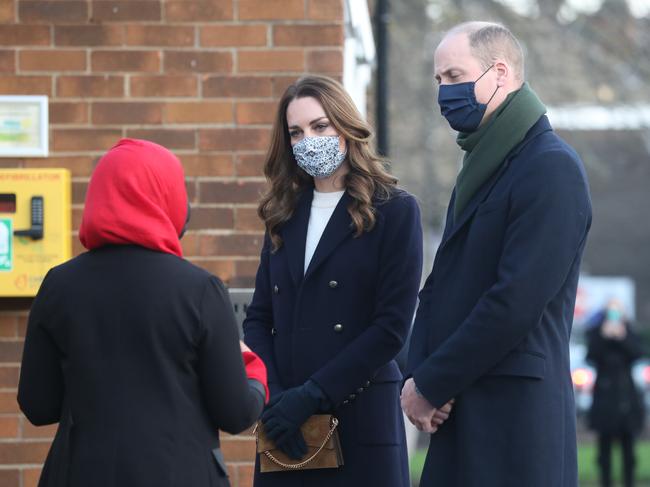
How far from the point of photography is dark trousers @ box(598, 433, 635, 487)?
11234 mm

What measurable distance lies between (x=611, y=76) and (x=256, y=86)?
1114 centimetres

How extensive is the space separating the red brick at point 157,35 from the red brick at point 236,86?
0.19 m

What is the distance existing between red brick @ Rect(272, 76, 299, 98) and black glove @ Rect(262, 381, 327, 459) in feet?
5.09

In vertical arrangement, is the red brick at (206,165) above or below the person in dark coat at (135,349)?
above

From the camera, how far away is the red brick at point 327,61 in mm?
5109

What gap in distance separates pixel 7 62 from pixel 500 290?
2610 mm

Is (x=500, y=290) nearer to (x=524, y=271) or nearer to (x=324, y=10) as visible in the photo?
(x=524, y=271)

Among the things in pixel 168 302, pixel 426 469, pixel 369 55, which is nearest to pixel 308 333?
pixel 426 469

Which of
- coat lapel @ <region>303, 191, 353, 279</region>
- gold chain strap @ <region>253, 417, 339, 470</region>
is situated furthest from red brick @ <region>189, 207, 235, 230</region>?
gold chain strap @ <region>253, 417, 339, 470</region>

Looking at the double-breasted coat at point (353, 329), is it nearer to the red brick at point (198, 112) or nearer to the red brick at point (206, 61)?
the red brick at point (198, 112)

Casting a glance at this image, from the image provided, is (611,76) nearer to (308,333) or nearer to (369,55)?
(369,55)

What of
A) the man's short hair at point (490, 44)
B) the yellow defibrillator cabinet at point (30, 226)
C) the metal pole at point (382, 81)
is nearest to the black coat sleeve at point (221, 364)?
the man's short hair at point (490, 44)

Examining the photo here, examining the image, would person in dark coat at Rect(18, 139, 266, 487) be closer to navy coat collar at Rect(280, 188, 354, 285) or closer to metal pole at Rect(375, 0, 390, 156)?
navy coat collar at Rect(280, 188, 354, 285)

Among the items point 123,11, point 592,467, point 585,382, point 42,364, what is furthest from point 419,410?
point 585,382
